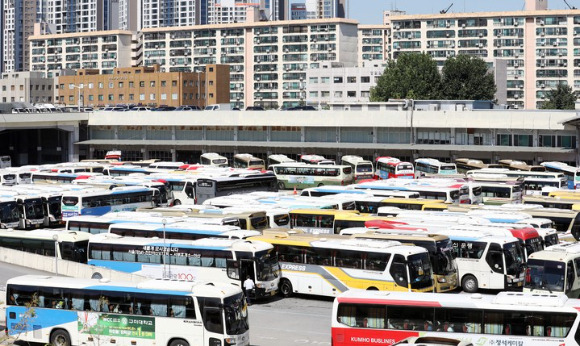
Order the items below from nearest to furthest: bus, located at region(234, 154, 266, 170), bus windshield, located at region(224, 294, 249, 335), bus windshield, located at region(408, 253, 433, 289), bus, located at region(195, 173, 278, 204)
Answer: bus windshield, located at region(224, 294, 249, 335)
bus windshield, located at region(408, 253, 433, 289)
bus, located at region(195, 173, 278, 204)
bus, located at region(234, 154, 266, 170)

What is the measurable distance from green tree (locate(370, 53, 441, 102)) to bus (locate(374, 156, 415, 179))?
31.1m

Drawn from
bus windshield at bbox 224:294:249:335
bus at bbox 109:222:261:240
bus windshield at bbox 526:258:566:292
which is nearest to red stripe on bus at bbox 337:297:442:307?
bus windshield at bbox 224:294:249:335

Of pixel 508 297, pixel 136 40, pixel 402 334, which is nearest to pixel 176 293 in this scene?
pixel 402 334

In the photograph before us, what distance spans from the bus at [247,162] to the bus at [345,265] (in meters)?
41.5

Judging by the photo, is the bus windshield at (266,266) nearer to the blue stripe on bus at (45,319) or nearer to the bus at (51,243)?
the blue stripe on bus at (45,319)

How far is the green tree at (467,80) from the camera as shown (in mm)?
97188

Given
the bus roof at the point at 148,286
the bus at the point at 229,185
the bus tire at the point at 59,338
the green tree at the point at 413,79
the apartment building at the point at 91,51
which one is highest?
the apartment building at the point at 91,51

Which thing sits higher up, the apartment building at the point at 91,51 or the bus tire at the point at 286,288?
the apartment building at the point at 91,51

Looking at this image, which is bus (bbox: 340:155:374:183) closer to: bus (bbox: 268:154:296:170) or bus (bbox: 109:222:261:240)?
bus (bbox: 268:154:296:170)

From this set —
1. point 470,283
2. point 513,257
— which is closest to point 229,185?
point 470,283

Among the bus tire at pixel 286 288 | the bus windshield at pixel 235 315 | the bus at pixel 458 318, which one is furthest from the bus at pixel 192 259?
the bus at pixel 458 318

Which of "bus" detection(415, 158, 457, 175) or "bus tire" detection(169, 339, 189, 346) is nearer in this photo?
"bus tire" detection(169, 339, 189, 346)

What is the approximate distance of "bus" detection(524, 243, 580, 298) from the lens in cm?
2481

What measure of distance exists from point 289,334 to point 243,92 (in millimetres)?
106883
